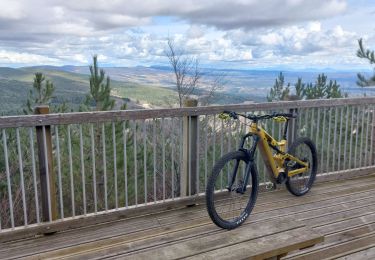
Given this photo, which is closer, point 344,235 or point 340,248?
point 340,248

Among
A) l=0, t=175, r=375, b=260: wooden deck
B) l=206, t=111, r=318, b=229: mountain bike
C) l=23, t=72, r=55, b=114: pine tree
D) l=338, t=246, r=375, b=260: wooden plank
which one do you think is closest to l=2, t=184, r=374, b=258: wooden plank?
l=0, t=175, r=375, b=260: wooden deck

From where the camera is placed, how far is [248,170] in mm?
3523

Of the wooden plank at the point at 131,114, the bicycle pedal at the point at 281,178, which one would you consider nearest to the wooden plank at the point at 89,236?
the bicycle pedal at the point at 281,178

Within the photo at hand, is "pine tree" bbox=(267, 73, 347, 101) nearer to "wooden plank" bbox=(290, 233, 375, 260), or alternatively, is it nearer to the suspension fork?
the suspension fork

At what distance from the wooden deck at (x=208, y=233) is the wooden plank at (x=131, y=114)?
1.05 m

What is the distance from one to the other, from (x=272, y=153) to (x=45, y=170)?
230 centimetres

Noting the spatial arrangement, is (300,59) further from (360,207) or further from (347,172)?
(360,207)

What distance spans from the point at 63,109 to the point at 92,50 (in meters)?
1.87

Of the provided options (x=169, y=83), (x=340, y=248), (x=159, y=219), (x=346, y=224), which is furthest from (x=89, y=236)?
(x=169, y=83)

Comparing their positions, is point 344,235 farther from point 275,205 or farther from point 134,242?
point 134,242

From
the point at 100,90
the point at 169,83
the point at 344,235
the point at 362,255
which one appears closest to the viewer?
the point at 362,255

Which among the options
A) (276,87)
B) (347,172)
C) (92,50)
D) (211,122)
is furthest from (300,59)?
(211,122)

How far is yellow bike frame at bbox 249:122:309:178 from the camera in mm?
3684

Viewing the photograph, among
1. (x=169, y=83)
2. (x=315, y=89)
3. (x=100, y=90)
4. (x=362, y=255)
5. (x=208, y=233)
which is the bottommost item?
(x=362, y=255)
